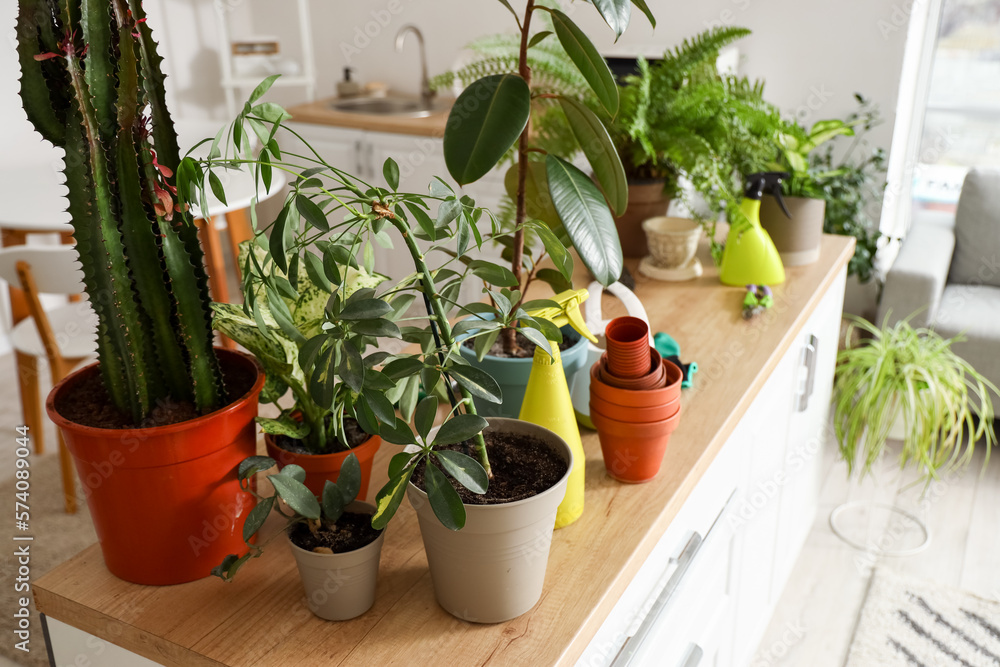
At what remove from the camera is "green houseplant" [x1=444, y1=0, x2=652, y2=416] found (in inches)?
31.6

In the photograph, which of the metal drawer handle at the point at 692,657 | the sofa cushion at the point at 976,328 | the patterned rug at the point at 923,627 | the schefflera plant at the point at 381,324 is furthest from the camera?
the sofa cushion at the point at 976,328

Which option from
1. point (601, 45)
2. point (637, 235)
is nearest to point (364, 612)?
point (637, 235)

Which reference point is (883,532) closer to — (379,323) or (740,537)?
(740,537)

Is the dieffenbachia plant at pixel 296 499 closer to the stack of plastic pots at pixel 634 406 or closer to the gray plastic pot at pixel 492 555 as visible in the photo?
the gray plastic pot at pixel 492 555

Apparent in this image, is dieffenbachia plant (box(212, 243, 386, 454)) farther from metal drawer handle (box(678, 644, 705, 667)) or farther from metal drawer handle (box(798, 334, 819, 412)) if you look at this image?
metal drawer handle (box(798, 334, 819, 412))

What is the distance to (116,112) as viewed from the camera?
0.75 m

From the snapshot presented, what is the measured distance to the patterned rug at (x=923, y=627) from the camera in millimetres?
1919

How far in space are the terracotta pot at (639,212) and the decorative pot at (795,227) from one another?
0.23 metres

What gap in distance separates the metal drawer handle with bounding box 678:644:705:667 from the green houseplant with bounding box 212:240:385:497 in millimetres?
626

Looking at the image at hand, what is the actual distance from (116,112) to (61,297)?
3.49 m

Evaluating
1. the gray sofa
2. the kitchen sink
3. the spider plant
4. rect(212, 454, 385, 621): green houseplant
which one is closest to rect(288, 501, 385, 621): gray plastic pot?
rect(212, 454, 385, 621): green houseplant

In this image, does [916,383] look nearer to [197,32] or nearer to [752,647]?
[752,647]

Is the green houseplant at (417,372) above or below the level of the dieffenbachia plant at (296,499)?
above

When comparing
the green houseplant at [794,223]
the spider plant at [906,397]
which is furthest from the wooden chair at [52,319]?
the spider plant at [906,397]
